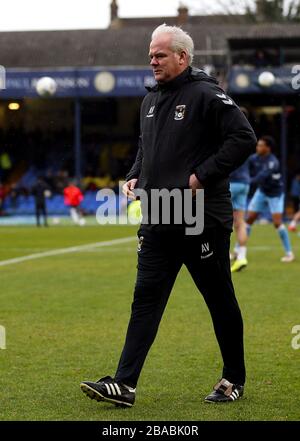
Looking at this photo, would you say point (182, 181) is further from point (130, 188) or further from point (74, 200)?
point (74, 200)

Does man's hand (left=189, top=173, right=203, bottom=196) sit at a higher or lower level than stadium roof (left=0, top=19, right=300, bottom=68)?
lower

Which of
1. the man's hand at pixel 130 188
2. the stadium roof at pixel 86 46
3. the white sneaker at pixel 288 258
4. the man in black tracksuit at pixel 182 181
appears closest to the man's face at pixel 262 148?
the white sneaker at pixel 288 258

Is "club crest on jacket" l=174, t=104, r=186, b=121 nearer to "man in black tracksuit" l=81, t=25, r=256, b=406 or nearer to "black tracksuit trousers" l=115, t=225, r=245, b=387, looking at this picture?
"man in black tracksuit" l=81, t=25, r=256, b=406

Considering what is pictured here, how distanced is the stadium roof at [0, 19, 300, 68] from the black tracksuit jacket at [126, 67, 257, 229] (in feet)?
142

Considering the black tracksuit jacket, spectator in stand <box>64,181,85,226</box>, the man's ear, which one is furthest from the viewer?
spectator in stand <box>64,181,85,226</box>

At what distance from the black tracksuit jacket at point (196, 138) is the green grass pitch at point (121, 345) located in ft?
4.03

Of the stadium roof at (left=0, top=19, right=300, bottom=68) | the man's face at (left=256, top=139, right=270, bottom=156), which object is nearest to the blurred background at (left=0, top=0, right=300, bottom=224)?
the stadium roof at (left=0, top=19, right=300, bottom=68)

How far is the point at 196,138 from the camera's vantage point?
6.26 metres

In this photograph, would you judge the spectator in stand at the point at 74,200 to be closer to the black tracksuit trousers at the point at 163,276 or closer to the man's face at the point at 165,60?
the black tracksuit trousers at the point at 163,276

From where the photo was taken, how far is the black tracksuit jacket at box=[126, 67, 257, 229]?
6.16m

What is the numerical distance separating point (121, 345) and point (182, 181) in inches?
116

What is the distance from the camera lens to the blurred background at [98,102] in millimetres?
38188

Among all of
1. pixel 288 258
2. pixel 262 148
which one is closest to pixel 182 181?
pixel 262 148

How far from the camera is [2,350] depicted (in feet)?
28.2
